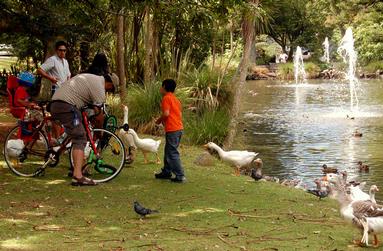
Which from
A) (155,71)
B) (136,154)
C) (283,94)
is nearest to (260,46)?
(283,94)

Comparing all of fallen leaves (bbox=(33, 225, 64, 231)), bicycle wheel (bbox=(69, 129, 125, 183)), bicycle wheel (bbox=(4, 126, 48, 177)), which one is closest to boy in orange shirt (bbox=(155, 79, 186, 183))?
bicycle wheel (bbox=(69, 129, 125, 183))

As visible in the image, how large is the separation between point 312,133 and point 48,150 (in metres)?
12.3

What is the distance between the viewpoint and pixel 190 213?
7527mm

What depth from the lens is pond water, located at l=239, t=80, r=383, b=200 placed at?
1457 cm

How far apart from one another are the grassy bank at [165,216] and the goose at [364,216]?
26 cm

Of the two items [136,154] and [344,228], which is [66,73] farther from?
[344,228]

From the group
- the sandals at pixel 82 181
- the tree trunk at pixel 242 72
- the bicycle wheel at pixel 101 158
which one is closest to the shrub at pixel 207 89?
the tree trunk at pixel 242 72

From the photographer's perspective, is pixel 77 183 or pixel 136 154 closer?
pixel 77 183

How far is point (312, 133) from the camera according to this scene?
19.9 meters

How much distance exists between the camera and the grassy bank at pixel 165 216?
6.29 metres

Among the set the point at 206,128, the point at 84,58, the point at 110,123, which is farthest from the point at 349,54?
the point at 110,123

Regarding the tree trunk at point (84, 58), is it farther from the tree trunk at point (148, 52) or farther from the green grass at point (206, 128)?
the green grass at point (206, 128)

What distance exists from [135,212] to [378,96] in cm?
2768

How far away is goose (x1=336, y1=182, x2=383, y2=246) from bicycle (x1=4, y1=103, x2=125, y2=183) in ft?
11.5
